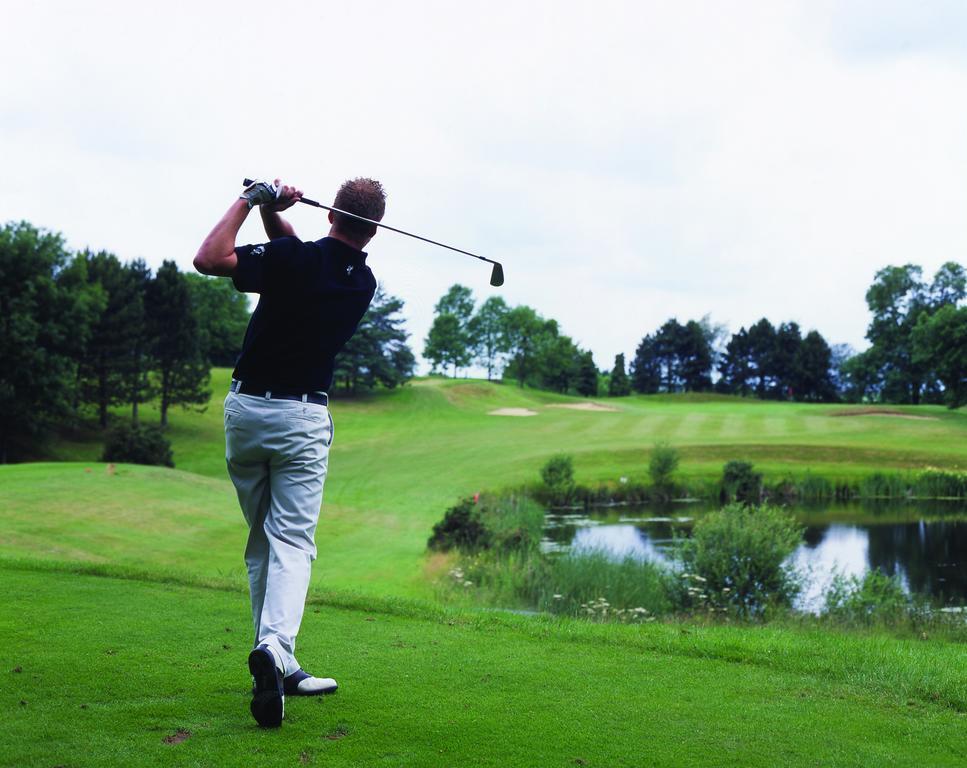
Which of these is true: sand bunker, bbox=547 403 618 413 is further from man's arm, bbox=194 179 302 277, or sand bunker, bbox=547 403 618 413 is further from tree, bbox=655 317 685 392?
man's arm, bbox=194 179 302 277

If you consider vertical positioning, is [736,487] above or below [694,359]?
below

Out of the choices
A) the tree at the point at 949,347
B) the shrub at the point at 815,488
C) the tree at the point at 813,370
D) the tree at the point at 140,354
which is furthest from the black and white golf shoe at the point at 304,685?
the tree at the point at 813,370

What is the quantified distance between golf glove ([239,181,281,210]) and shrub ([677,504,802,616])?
9.89 metres

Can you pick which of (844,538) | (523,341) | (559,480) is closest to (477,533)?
(844,538)

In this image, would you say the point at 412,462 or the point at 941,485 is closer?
the point at 941,485

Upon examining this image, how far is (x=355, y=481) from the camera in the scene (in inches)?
1324

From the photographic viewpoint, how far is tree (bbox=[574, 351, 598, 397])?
90375 millimetres

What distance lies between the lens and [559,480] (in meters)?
29.5

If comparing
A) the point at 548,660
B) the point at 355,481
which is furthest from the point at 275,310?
the point at 355,481

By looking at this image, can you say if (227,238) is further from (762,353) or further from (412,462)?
(762,353)

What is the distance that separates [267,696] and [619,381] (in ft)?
300

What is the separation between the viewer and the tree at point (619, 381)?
93062 millimetres

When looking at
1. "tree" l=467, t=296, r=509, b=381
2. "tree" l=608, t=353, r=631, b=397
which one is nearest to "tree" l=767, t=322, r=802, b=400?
"tree" l=608, t=353, r=631, b=397

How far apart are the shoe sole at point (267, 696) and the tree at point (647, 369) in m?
93.8
